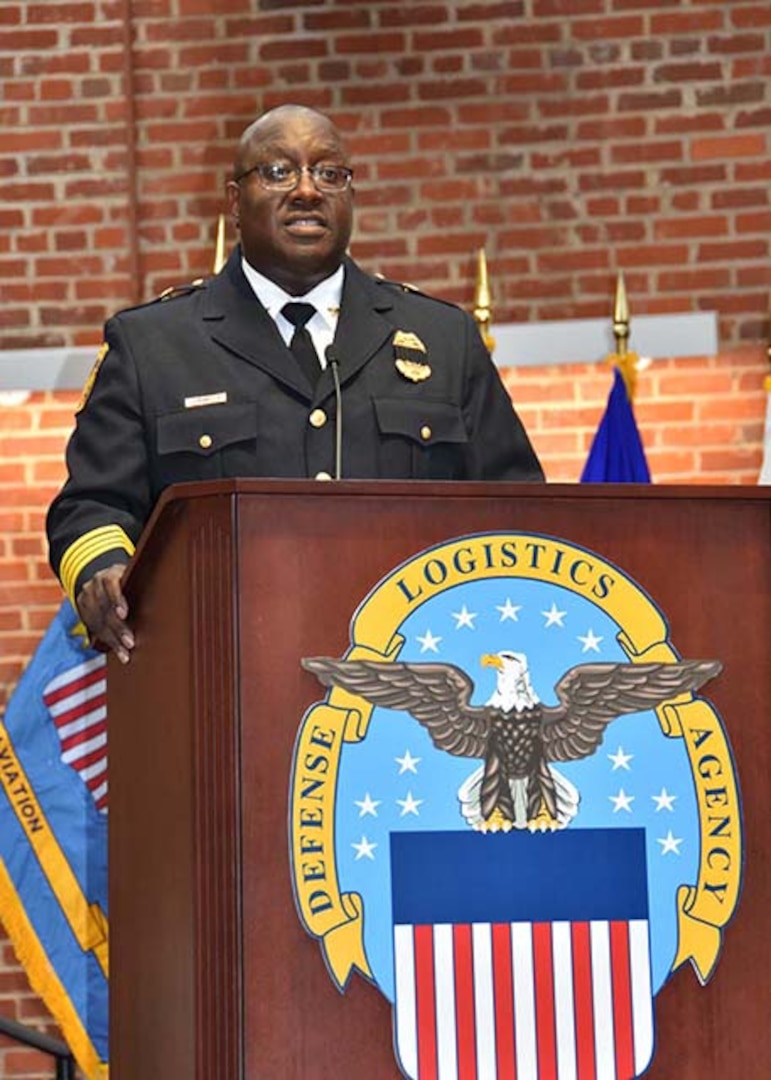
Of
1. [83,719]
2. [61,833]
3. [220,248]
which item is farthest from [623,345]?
[61,833]

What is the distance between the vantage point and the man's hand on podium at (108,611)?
7.90 feet

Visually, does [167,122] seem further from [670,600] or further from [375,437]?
[670,600]

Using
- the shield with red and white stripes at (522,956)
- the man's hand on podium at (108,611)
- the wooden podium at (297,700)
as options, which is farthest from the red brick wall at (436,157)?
the shield with red and white stripes at (522,956)

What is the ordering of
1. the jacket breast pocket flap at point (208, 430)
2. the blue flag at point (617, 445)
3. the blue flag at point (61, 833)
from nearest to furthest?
1. the jacket breast pocket flap at point (208, 430)
2. the blue flag at point (61, 833)
3. the blue flag at point (617, 445)

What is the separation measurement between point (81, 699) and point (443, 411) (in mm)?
2263

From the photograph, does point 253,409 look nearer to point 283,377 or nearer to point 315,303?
point 283,377

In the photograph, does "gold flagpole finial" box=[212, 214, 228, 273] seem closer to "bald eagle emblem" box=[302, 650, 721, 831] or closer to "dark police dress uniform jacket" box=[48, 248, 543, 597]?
"dark police dress uniform jacket" box=[48, 248, 543, 597]

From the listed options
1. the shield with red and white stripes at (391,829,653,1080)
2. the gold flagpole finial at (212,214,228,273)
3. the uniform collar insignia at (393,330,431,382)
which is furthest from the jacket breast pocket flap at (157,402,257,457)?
the gold flagpole finial at (212,214,228,273)

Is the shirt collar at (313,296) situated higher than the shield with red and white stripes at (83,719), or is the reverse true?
the shirt collar at (313,296)

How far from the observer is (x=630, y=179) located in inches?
210

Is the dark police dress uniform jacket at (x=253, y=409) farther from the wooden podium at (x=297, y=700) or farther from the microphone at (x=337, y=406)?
the wooden podium at (x=297, y=700)

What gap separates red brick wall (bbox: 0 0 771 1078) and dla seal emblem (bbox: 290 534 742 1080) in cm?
313

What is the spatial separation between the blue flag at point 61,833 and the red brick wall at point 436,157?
0.54 m

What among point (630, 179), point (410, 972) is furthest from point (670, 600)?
point (630, 179)
